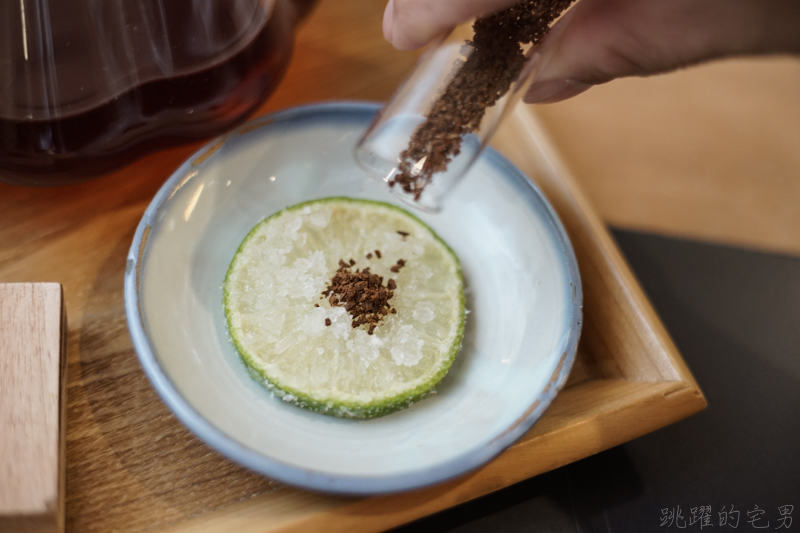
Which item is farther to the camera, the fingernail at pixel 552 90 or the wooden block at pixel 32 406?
the fingernail at pixel 552 90

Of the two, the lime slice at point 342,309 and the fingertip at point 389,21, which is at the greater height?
the fingertip at point 389,21

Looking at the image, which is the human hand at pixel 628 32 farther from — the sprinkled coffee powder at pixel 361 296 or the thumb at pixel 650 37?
the sprinkled coffee powder at pixel 361 296

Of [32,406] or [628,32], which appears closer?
[32,406]

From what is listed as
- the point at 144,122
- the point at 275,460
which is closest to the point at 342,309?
the point at 275,460

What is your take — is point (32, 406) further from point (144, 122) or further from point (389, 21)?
point (389, 21)

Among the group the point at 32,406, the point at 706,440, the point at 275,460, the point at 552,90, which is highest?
the point at 552,90

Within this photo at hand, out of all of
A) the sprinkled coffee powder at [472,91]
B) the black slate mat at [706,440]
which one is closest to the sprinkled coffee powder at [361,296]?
the sprinkled coffee powder at [472,91]

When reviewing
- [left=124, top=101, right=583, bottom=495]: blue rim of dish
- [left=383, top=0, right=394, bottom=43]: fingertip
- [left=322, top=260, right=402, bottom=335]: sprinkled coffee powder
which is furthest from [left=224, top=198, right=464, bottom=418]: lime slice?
[left=383, top=0, right=394, bottom=43]: fingertip
